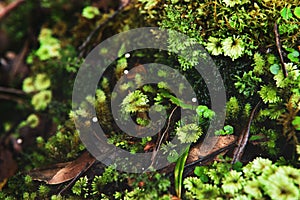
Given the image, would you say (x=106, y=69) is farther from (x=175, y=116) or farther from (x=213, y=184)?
(x=213, y=184)

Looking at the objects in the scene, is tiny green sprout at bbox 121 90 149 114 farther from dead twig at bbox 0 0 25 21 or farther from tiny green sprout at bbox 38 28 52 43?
dead twig at bbox 0 0 25 21

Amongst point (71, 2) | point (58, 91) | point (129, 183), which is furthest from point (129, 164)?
point (71, 2)

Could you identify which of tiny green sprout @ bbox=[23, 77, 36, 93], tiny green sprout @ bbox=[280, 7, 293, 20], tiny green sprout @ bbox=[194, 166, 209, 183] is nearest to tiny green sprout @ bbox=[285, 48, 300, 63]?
tiny green sprout @ bbox=[280, 7, 293, 20]

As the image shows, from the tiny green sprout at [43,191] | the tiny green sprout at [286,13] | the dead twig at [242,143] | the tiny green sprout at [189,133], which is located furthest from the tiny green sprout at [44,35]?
the tiny green sprout at [286,13]

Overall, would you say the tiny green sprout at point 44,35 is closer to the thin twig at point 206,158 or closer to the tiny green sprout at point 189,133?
the tiny green sprout at point 189,133

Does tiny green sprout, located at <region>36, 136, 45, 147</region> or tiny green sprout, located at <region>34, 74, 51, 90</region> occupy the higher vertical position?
tiny green sprout, located at <region>34, 74, 51, 90</region>

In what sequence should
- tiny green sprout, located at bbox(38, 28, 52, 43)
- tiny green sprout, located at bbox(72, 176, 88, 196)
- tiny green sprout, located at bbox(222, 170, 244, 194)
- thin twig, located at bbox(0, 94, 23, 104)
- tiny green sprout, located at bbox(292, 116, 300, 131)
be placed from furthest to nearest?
1. tiny green sprout, located at bbox(38, 28, 52, 43)
2. thin twig, located at bbox(0, 94, 23, 104)
3. tiny green sprout, located at bbox(72, 176, 88, 196)
4. tiny green sprout, located at bbox(292, 116, 300, 131)
5. tiny green sprout, located at bbox(222, 170, 244, 194)
